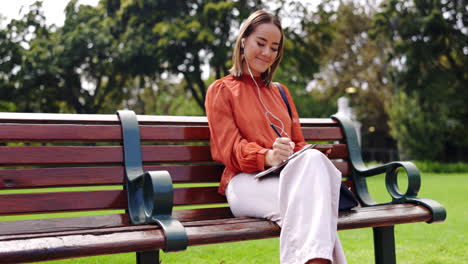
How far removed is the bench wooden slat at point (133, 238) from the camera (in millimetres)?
1869

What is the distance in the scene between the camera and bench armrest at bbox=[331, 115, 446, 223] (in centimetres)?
291

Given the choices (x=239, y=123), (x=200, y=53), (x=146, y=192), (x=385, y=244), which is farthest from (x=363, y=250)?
(x=200, y=53)

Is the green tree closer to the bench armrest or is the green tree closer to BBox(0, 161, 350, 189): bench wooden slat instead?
the bench armrest

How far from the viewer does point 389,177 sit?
10.5 ft

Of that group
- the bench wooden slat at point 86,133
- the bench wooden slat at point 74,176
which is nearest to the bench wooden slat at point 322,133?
the bench wooden slat at point 86,133

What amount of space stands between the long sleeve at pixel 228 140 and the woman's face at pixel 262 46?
0.81ft

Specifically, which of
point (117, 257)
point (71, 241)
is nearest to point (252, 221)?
point (71, 241)

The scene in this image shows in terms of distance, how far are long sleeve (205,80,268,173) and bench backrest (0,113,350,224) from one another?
0.20 metres

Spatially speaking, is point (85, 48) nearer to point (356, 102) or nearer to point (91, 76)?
point (91, 76)

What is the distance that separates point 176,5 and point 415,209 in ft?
51.9

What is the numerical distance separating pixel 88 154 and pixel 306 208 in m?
1.20

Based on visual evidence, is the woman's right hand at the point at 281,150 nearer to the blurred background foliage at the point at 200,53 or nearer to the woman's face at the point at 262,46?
the woman's face at the point at 262,46

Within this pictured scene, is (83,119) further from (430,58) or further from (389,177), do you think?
(430,58)

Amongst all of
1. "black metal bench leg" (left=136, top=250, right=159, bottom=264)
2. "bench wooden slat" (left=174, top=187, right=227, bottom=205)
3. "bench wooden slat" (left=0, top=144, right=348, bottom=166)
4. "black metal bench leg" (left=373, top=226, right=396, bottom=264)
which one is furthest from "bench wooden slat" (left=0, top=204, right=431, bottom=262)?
"bench wooden slat" (left=0, top=144, right=348, bottom=166)
